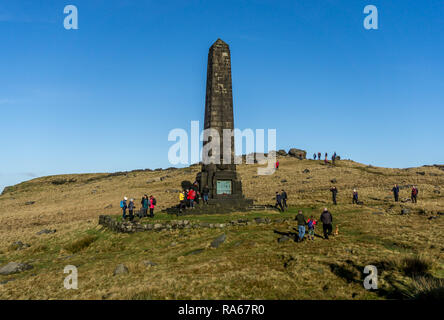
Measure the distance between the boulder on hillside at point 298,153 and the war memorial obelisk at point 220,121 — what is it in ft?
159

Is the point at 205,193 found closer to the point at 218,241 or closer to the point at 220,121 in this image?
the point at 220,121

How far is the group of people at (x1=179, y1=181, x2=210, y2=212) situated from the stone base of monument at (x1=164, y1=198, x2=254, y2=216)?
0.41 metres

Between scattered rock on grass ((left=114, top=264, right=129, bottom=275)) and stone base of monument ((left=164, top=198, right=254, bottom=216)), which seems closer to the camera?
scattered rock on grass ((left=114, top=264, right=129, bottom=275))

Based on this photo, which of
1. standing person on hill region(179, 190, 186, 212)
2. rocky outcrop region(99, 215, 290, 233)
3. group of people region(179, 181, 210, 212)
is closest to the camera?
rocky outcrop region(99, 215, 290, 233)

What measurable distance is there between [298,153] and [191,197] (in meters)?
53.4

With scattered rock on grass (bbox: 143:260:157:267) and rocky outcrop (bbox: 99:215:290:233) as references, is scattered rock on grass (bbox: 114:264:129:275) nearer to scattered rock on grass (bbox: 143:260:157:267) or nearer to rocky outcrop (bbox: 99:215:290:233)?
scattered rock on grass (bbox: 143:260:157:267)

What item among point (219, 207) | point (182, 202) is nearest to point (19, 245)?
point (182, 202)

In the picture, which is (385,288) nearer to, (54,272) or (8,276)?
(54,272)

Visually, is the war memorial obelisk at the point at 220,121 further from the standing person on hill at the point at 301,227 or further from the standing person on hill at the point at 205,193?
the standing person on hill at the point at 301,227

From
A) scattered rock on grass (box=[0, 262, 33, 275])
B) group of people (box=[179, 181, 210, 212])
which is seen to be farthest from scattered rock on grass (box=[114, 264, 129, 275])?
group of people (box=[179, 181, 210, 212])

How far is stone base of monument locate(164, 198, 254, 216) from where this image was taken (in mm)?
22734

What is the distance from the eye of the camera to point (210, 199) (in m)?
24.4
